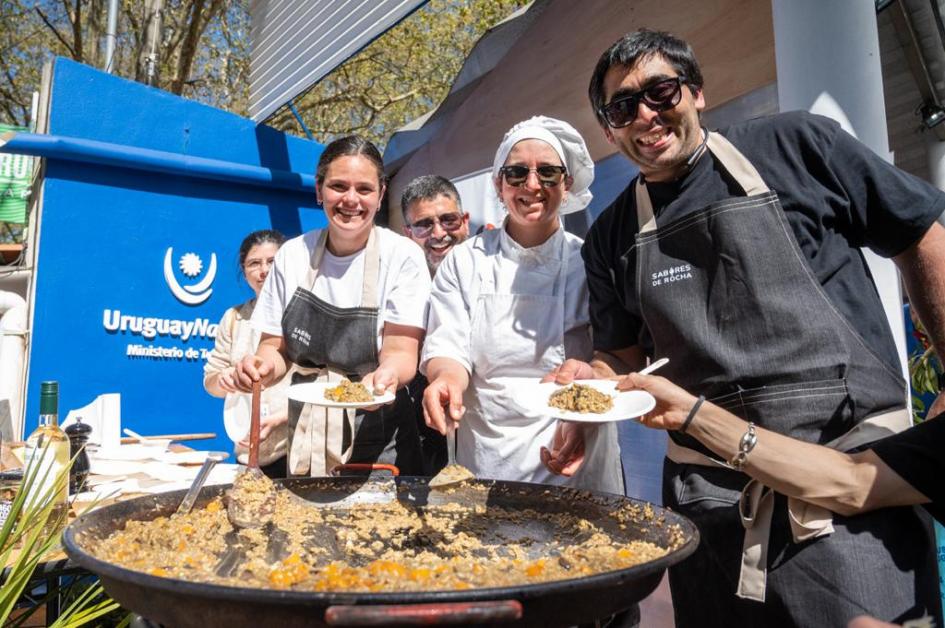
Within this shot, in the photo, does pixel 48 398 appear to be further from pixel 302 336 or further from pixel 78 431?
pixel 302 336

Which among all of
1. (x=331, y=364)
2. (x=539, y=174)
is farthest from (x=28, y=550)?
(x=539, y=174)

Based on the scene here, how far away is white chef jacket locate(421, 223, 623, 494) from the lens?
216 cm

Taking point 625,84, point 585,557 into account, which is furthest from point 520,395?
point 625,84

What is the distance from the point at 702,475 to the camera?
1.67 metres

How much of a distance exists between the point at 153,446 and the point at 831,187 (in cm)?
323

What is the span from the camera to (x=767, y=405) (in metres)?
1.54

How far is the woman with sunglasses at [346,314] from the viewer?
2344 mm

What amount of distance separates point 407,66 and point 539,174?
1216 cm

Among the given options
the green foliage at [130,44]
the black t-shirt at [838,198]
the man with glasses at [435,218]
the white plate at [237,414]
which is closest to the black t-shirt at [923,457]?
the black t-shirt at [838,198]

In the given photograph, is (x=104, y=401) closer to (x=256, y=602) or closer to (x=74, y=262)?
(x=74, y=262)

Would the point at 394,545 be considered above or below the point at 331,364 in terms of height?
below

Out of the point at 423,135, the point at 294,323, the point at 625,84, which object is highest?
the point at 423,135

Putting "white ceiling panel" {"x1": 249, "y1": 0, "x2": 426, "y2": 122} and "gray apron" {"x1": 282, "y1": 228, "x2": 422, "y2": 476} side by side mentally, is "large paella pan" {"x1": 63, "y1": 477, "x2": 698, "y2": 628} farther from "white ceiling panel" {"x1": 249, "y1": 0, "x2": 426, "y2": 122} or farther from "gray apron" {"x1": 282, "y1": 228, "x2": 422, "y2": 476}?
"white ceiling panel" {"x1": 249, "y1": 0, "x2": 426, "y2": 122}

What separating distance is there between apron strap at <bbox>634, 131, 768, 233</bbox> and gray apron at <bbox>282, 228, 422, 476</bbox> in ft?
3.23
